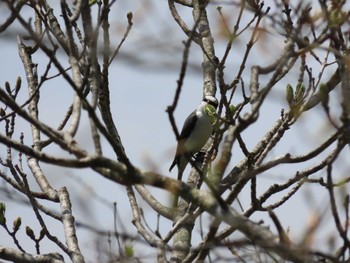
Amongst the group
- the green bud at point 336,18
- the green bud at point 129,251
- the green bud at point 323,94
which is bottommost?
the green bud at point 129,251

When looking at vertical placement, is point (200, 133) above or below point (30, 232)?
above

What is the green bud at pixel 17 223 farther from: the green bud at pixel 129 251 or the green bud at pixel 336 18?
the green bud at pixel 336 18

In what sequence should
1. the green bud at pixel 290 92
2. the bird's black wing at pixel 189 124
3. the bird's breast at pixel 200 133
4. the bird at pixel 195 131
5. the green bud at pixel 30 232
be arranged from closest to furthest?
the green bud at pixel 290 92, the green bud at pixel 30 232, the bird at pixel 195 131, the bird's breast at pixel 200 133, the bird's black wing at pixel 189 124

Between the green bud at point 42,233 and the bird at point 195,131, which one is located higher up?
the bird at point 195,131

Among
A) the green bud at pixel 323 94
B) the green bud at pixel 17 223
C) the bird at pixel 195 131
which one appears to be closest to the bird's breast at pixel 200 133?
the bird at pixel 195 131

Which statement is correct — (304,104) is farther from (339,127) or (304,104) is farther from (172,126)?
(172,126)

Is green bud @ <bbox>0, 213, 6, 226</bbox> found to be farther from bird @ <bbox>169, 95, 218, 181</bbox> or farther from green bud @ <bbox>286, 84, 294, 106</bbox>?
bird @ <bbox>169, 95, 218, 181</bbox>

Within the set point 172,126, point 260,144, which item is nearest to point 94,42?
point 172,126

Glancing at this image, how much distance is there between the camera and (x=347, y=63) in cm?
383

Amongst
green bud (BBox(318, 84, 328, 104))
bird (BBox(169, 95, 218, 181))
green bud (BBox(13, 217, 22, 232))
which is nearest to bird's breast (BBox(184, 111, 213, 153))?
bird (BBox(169, 95, 218, 181))

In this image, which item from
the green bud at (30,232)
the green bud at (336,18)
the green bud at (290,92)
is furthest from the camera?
the green bud at (30,232)

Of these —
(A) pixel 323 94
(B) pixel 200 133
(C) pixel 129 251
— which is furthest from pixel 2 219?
(B) pixel 200 133

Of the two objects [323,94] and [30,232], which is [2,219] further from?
[323,94]

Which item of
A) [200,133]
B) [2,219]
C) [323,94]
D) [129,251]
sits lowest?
[129,251]
